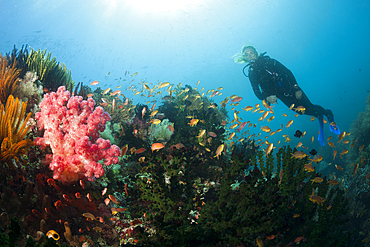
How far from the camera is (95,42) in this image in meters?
85.4

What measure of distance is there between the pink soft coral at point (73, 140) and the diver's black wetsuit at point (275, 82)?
29.0ft

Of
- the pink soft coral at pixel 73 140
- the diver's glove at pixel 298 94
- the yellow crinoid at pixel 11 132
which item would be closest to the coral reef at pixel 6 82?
the pink soft coral at pixel 73 140

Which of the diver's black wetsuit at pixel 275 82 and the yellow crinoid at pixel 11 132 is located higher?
the diver's black wetsuit at pixel 275 82

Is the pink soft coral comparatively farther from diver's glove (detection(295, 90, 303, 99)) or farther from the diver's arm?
diver's glove (detection(295, 90, 303, 99))

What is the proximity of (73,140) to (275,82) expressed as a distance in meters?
9.96

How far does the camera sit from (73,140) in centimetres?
293

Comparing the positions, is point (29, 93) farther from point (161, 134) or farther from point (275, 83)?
point (275, 83)

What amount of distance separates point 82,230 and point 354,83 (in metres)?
148

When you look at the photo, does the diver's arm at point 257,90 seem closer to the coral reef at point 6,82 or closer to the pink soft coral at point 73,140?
the pink soft coral at point 73,140

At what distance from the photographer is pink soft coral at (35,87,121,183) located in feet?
9.18

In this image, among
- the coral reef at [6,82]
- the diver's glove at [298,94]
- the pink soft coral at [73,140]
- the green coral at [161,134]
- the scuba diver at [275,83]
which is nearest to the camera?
the pink soft coral at [73,140]

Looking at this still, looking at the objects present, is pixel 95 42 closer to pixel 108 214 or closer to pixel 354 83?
pixel 108 214

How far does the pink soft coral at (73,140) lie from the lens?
2.80 m

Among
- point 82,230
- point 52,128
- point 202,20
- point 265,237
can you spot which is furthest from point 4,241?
point 202,20
